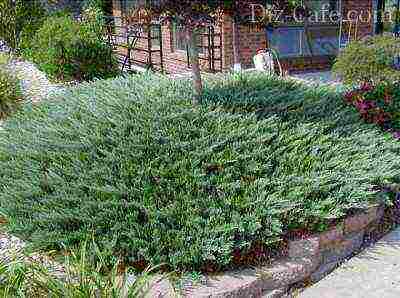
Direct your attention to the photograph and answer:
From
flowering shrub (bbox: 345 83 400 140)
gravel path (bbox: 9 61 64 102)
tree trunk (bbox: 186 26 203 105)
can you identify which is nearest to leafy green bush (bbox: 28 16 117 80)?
gravel path (bbox: 9 61 64 102)

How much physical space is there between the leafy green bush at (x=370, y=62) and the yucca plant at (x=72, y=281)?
5229 mm

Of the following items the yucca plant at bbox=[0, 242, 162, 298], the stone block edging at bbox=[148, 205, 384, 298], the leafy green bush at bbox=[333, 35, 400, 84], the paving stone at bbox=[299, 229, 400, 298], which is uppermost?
the leafy green bush at bbox=[333, 35, 400, 84]

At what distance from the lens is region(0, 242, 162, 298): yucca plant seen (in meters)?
2.72

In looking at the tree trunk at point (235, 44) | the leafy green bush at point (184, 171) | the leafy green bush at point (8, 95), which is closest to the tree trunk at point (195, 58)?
the leafy green bush at point (184, 171)

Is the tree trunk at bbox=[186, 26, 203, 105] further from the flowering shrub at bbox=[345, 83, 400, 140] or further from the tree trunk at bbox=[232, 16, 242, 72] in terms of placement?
the tree trunk at bbox=[232, 16, 242, 72]

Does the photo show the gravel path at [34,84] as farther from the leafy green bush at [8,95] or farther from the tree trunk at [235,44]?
the tree trunk at [235,44]

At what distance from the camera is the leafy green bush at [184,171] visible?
10.9 feet

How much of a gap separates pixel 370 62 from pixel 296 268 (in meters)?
4.78

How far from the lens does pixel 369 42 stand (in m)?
7.77

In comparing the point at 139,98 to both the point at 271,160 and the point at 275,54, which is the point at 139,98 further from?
the point at 275,54

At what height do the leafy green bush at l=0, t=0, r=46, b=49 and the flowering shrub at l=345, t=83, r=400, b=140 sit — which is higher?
the leafy green bush at l=0, t=0, r=46, b=49

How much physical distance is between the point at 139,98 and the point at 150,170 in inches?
39.2

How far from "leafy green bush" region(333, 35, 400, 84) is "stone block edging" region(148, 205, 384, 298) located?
145 inches

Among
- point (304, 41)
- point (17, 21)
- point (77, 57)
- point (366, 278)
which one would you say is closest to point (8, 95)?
point (77, 57)
